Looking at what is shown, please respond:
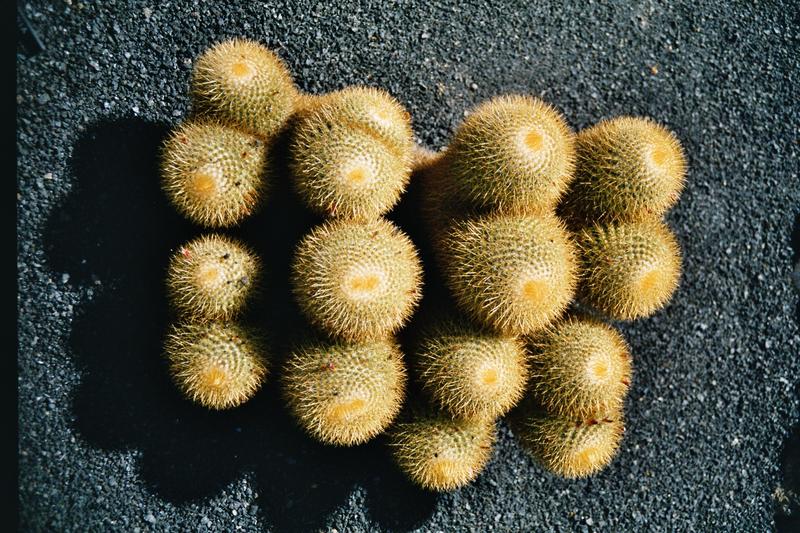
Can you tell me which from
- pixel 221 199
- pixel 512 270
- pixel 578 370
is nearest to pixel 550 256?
pixel 512 270

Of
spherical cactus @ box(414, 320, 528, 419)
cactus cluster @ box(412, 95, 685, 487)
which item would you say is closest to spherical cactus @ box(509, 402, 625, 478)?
cactus cluster @ box(412, 95, 685, 487)

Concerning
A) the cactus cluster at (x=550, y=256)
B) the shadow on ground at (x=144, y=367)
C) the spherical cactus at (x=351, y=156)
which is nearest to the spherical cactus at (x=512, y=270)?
the cactus cluster at (x=550, y=256)

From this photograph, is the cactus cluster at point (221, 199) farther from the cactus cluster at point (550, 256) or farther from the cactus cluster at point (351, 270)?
the cactus cluster at point (550, 256)

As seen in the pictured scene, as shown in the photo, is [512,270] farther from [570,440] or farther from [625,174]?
[570,440]

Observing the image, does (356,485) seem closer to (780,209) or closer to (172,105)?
(172,105)

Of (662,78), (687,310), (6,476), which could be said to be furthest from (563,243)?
(6,476)

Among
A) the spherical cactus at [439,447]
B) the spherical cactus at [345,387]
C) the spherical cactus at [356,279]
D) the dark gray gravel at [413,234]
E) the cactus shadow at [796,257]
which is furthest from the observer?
the cactus shadow at [796,257]

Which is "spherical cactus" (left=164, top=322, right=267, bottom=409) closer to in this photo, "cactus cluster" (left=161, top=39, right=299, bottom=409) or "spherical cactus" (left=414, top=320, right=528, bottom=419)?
"cactus cluster" (left=161, top=39, right=299, bottom=409)
